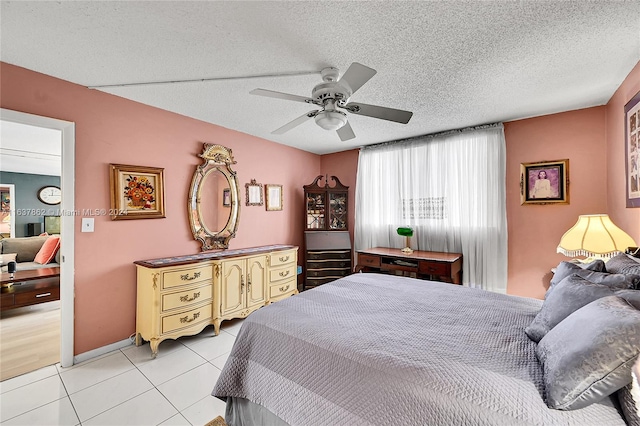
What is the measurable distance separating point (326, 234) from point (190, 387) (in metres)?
2.73

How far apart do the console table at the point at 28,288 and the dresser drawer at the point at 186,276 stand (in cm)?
249

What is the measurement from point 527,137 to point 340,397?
11.3 ft

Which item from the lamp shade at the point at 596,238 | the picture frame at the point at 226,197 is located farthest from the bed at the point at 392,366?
the picture frame at the point at 226,197

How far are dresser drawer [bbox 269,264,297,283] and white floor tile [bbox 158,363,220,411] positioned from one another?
1326 mm

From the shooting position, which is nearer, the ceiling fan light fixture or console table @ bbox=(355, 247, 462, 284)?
the ceiling fan light fixture

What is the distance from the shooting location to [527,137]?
3.10m

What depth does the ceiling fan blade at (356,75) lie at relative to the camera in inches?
59.9

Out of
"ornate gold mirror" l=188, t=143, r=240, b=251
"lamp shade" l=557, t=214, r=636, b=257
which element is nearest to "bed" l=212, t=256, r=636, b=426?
"lamp shade" l=557, t=214, r=636, b=257

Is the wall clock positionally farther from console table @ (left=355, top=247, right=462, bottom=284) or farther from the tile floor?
console table @ (left=355, top=247, right=462, bottom=284)

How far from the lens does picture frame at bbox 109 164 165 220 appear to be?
256cm

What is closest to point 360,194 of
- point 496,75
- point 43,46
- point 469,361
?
point 496,75

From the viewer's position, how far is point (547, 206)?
2996mm

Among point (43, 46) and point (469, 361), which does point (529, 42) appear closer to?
point (469, 361)

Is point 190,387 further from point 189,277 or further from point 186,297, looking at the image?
point 189,277
